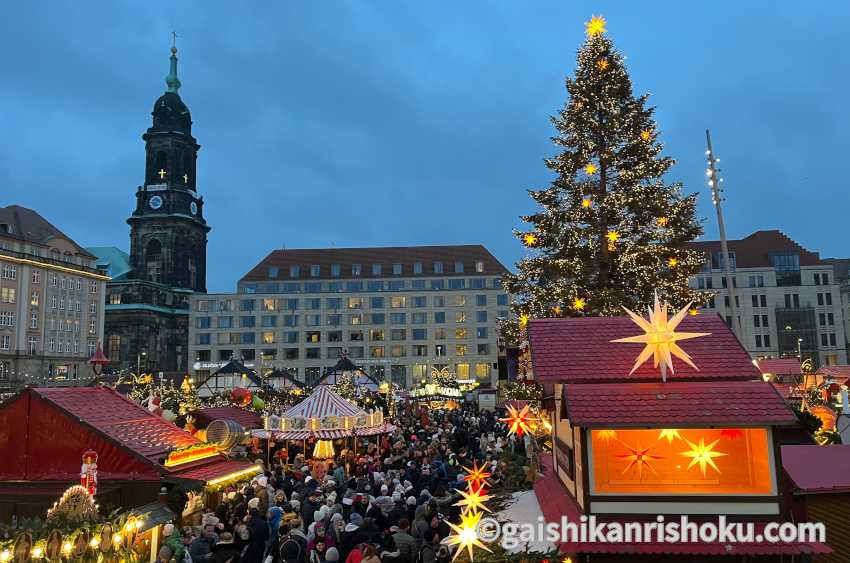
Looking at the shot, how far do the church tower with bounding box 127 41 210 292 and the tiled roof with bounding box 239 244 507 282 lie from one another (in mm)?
13121

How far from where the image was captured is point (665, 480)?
9.32 meters

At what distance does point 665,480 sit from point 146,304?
294 ft

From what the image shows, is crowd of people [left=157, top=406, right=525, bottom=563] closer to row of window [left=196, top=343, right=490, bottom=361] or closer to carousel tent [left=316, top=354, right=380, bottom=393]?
carousel tent [left=316, top=354, right=380, bottom=393]

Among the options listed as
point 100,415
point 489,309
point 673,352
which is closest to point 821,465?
point 673,352

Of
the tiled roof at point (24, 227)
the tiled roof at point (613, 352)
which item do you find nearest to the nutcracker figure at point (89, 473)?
the tiled roof at point (613, 352)

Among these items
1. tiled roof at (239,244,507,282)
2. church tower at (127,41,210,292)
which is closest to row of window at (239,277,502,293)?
tiled roof at (239,244,507,282)

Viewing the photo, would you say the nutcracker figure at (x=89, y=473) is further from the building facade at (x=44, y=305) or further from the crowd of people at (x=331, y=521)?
the building facade at (x=44, y=305)

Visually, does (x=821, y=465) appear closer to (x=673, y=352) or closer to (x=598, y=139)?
(x=673, y=352)

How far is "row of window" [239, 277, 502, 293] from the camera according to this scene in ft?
277

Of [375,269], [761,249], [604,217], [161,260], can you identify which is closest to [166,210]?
[161,260]

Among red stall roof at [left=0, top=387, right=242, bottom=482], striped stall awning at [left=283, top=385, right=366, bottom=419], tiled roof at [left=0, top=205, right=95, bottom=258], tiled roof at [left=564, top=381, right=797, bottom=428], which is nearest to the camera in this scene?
tiled roof at [left=564, top=381, right=797, bottom=428]

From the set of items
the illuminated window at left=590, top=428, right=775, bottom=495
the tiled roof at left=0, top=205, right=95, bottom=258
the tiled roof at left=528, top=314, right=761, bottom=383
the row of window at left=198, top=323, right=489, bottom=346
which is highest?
the tiled roof at left=0, top=205, right=95, bottom=258

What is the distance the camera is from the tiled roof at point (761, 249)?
71.9 m

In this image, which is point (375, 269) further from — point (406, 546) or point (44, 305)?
point (406, 546)
